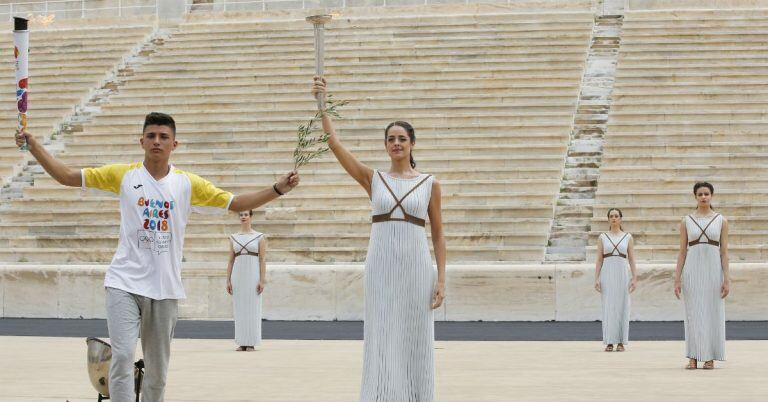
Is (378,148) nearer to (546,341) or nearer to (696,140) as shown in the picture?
(696,140)

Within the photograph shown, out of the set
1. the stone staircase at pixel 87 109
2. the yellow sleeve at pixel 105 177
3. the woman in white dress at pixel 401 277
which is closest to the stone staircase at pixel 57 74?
the stone staircase at pixel 87 109

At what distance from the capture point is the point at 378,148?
2436 centimetres

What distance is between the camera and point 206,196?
698cm

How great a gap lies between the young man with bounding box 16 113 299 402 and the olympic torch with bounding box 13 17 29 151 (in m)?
0.25

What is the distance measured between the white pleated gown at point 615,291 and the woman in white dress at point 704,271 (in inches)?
95.1

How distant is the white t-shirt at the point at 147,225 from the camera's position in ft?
22.0

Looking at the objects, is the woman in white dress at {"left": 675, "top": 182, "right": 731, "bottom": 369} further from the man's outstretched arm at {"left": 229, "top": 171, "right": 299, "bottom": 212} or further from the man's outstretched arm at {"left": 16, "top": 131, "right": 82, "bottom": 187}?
the man's outstretched arm at {"left": 16, "top": 131, "right": 82, "bottom": 187}

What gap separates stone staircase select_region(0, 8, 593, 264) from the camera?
2217 cm

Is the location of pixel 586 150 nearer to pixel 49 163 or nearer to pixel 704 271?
pixel 704 271

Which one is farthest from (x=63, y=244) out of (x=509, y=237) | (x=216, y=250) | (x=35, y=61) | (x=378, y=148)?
(x=35, y=61)

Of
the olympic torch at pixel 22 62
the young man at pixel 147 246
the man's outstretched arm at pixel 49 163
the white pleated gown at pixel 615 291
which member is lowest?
the white pleated gown at pixel 615 291

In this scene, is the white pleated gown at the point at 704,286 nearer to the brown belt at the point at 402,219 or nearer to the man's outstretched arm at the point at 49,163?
the brown belt at the point at 402,219

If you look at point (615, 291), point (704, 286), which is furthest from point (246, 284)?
point (704, 286)

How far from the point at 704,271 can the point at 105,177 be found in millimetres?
7324
